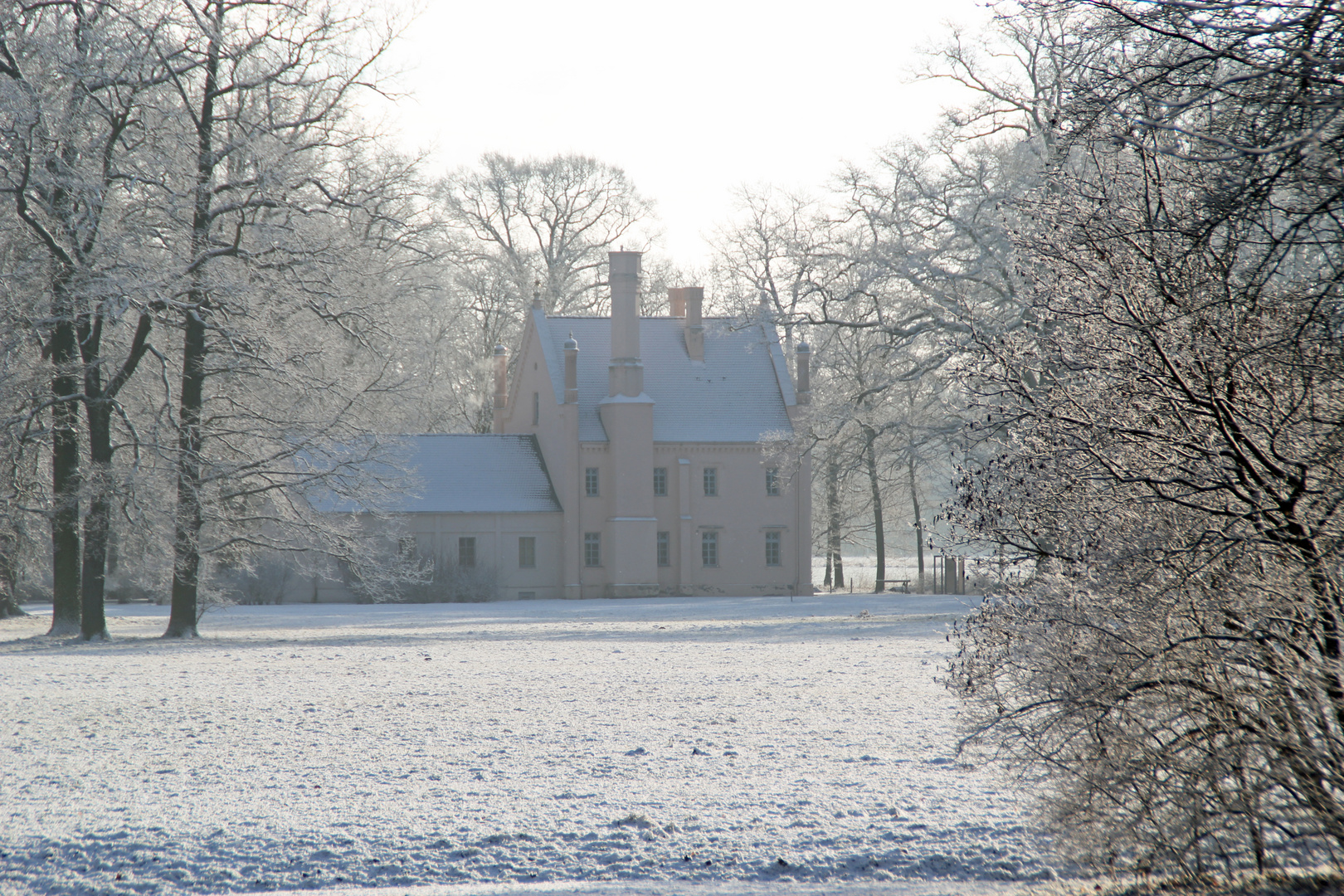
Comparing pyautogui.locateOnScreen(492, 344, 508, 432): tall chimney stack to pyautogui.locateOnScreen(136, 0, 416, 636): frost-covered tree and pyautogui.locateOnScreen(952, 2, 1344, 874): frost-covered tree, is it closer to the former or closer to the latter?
pyautogui.locateOnScreen(136, 0, 416, 636): frost-covered tree

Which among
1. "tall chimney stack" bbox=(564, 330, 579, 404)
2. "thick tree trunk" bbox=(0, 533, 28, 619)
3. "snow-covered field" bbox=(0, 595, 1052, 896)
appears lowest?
"snow-covered field" bbox=(0, 595, 1052, 896)

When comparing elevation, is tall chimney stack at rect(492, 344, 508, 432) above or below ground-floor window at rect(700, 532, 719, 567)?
above

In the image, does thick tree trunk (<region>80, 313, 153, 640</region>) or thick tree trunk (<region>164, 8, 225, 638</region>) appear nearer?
thick tree trunk (<region>164, 8, 225, 638</region>)

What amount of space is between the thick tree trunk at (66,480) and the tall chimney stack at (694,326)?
2863 centimetres

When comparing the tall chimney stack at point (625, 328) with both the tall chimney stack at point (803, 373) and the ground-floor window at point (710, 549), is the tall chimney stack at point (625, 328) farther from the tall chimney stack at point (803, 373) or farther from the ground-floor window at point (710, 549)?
the tall chimney stack at point (803, 373)

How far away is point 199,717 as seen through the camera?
44.0 feet

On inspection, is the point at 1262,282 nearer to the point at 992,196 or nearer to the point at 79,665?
the point at 79,665

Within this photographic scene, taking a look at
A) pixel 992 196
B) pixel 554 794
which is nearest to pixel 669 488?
pixel 992 196

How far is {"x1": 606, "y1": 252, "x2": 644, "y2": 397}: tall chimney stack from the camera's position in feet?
157

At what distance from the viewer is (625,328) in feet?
157

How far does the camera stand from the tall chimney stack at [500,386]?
180ft

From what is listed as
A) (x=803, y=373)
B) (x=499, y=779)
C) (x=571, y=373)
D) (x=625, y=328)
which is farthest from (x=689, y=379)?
(x=499, y=779)

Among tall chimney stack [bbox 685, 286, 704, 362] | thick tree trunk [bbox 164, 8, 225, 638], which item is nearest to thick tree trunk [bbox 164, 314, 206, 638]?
thick tree trunk [bbox 164, 8, 225, 638]

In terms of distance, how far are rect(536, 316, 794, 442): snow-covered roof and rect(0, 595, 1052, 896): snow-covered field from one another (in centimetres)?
2892
